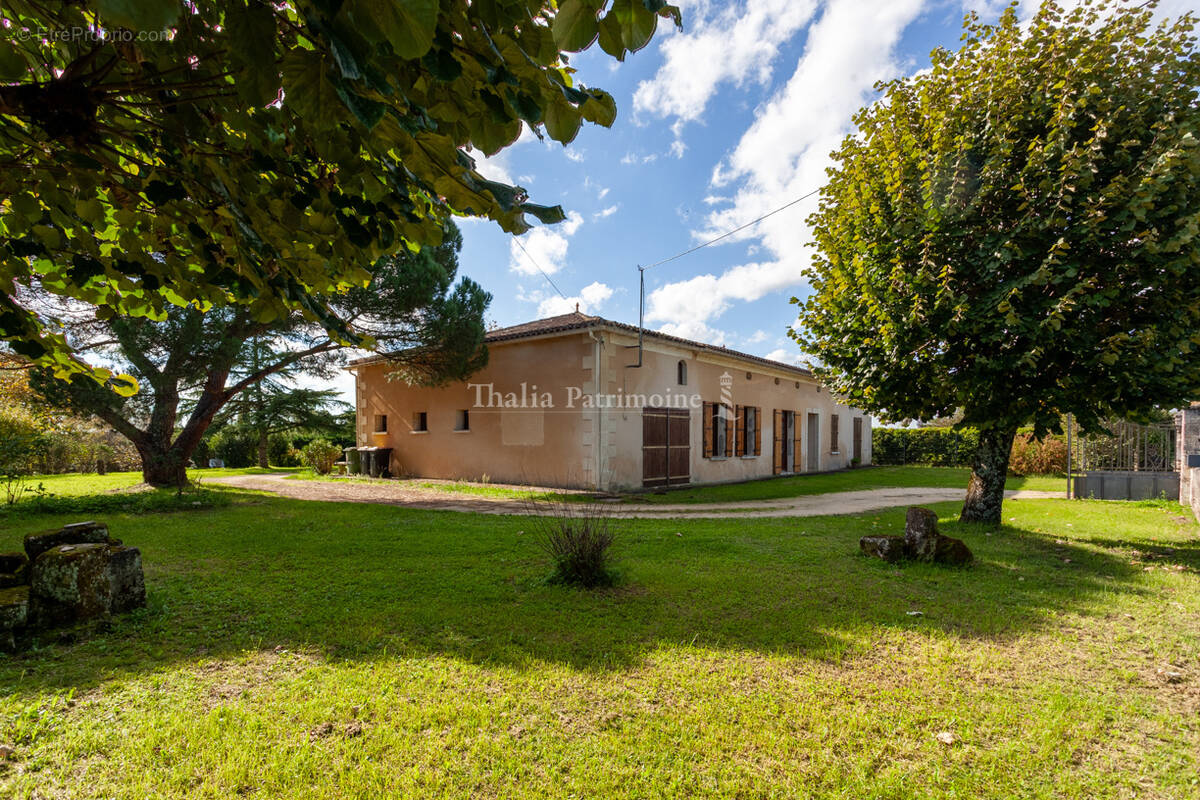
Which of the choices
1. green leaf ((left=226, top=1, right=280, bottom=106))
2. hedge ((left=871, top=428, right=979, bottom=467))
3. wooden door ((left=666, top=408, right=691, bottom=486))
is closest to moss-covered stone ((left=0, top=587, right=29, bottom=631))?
green leaf ((left=226, top=1, right=280, bottom=106))

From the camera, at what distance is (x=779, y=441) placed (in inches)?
697

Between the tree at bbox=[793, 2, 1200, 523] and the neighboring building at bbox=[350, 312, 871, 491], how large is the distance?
5.83 meters

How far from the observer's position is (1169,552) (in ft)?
20.5

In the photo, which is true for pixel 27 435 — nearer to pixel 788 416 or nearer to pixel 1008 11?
pixel 1008 11

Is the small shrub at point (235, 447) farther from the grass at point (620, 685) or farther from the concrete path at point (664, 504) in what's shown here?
the grass at point (620, 685)

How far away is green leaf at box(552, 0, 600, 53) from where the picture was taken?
110 centimetres

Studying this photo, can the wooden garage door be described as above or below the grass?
above

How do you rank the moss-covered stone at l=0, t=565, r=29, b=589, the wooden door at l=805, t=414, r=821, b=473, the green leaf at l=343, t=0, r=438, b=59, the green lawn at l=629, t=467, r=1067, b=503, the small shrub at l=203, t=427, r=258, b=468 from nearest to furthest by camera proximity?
the green leaf at l=343, t=0, r=438, b=59, the moss-covered stone at l=0, t=565, r=29, b=589, the green lawn at l=629, t=467, r=1067, b=503, the wooden door at l=805, t=414, r=821, b=473, the small shrub at l=203, t=427, r=258, b=468

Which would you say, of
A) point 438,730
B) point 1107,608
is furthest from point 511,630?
point 1107,608

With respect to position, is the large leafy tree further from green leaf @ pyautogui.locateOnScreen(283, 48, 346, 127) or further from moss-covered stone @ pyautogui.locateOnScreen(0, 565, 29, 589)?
moss-covered stone @ pyautogui.locateOnScreen(0, 565, 29, 589)

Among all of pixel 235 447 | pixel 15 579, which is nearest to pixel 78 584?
pixel 15 579

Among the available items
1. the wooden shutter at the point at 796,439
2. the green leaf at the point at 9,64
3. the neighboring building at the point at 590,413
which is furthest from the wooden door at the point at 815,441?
the green leaf at the point at 9,64

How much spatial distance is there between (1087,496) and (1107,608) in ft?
33.4

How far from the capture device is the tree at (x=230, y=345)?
9.94 m
